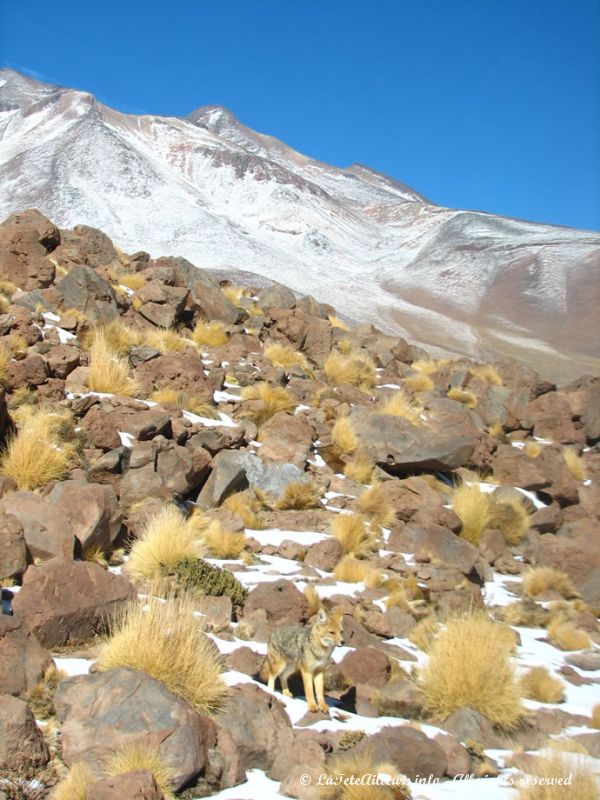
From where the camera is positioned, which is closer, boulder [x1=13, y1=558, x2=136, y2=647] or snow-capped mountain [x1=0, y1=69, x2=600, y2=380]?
boulder [x1=13, y1=558, x2=136, y2=647]

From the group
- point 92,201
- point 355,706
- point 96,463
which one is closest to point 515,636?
point 355,706

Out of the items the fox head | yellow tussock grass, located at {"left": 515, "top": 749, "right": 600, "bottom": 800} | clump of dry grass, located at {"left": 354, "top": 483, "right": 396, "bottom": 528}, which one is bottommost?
yellow tussock grass, located at {"left": 515, "top": 749, "right": 600, "bottom": 800}

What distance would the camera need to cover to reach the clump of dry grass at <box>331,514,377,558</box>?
8531 mm

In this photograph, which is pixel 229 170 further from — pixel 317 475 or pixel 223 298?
pixel 317 475

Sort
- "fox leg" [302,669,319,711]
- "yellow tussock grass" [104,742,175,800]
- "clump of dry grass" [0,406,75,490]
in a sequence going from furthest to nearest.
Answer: "clump of dry grass" [0,406,75,490]
"fox leg" [302,669,319,711]
"yellow tussock grass" [104,742,175,800]

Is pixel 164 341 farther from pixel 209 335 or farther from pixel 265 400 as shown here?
pixel 265 400

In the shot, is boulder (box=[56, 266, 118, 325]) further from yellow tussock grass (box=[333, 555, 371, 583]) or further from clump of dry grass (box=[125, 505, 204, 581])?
yellow tussock grass (box=[333, 555, 371, 583])

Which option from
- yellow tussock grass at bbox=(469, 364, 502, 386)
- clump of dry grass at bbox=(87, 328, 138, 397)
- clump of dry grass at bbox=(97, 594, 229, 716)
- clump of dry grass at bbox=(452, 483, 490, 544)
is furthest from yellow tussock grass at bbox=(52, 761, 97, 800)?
yellow tussock grass at bbox=(469, 364, 502, 386)

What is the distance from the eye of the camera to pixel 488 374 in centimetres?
1620

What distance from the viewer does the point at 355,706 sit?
17.5ft

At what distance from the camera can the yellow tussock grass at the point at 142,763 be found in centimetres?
364

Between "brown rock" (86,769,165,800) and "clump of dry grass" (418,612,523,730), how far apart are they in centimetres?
270

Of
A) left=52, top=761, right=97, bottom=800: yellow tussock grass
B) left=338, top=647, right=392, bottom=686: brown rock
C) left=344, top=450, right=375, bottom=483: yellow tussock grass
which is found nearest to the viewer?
left=52, top=761, right=97, bottom=800: yellow tussock grass

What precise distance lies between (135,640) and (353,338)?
13.2 metres
